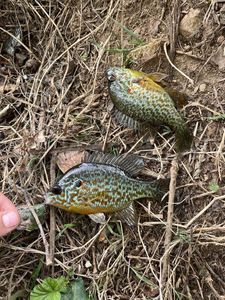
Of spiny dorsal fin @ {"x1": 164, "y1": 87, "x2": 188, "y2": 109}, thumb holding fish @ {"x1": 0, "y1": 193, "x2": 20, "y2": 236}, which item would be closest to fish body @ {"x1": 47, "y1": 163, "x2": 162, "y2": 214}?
thumb holding fish @ {"x1": 0, "y1": 193, "x2": 20, "y2": 236}

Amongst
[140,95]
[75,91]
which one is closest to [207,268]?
[140,95]

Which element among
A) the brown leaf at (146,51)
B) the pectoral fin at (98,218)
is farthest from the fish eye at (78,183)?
the brown leaf at (146,51)

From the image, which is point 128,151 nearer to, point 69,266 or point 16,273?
point 69,266

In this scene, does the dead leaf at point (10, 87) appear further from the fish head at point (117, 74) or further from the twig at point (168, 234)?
the twig at point (168, 234)

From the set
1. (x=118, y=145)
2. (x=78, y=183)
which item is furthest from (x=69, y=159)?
(x=118, y=145)

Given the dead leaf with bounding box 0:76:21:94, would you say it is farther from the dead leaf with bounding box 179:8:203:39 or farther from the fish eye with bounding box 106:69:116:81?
the dead leaf with bounding box 179:8:203:39

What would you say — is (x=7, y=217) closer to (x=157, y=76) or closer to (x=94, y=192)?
(x=94, y=192)
